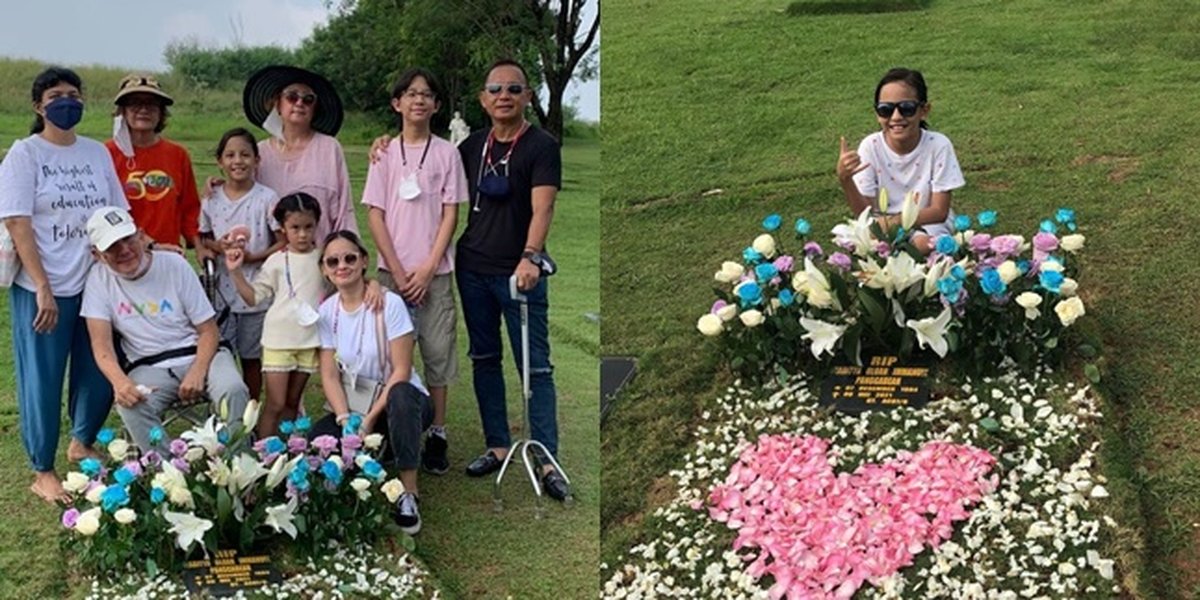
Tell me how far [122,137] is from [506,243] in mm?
1369

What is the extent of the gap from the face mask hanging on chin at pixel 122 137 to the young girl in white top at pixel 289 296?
1.61ft

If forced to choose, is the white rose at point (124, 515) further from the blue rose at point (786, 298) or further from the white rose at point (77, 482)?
the blue rose at point (786, 298)

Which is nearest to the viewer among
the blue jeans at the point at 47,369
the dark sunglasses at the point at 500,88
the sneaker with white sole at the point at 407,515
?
the sneaker with white sole at the point at 407,515

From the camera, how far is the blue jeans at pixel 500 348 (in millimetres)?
4160

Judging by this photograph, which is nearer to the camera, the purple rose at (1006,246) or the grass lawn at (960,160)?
the grass lawn at (960,160)

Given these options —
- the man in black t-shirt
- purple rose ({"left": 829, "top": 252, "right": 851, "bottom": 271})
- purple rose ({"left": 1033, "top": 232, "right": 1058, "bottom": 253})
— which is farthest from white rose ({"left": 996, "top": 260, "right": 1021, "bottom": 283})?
the man in black t-shirt

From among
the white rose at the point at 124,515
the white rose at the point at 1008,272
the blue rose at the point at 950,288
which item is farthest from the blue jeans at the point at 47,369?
the white rose at the point at 1008,272

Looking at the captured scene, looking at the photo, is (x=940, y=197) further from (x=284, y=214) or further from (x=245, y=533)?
(x=245, y=533)

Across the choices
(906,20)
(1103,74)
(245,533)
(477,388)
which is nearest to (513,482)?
(477,388)

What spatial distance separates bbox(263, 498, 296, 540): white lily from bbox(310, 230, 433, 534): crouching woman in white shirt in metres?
0.40

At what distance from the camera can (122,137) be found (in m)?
4.08

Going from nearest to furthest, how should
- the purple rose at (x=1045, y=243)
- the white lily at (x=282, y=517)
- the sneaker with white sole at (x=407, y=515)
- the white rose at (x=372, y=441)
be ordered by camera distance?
the white lily at (x=282, y=517) < the white rose at (x=372, y=441) < the sneaker with white sole at (x=407, y=515) < the purple rose at (x=1045, y=243)

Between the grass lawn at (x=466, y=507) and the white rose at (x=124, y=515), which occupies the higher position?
the white rose at (x=124, y=515)

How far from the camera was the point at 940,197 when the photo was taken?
4715 mm
